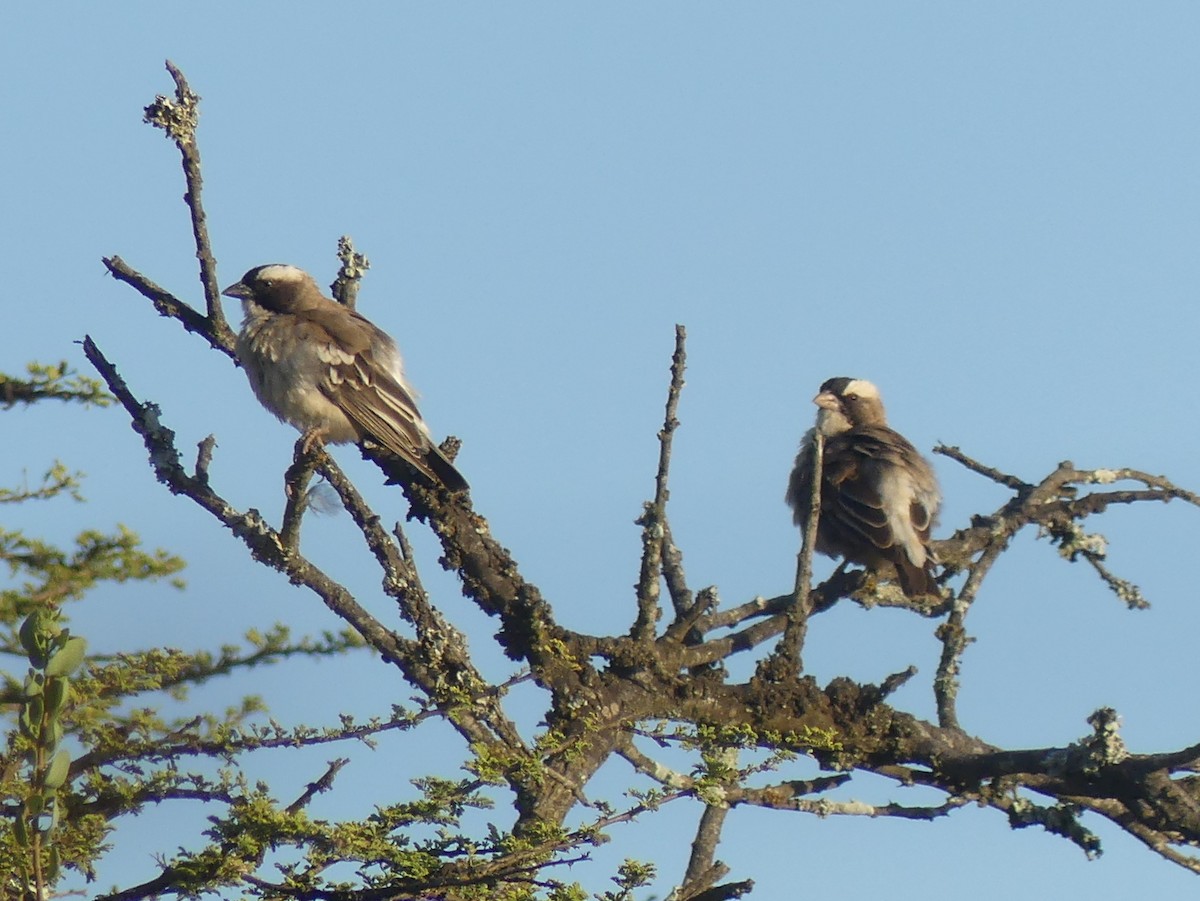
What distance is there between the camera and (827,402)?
9.32 meters

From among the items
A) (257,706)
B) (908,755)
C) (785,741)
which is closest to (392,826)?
(785,741)

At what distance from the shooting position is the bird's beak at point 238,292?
8539 mm

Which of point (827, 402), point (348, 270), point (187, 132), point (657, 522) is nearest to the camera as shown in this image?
point (657, 522)

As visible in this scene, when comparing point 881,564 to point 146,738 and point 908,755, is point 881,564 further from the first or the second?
point 146,738

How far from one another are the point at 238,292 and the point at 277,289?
0.42 meters

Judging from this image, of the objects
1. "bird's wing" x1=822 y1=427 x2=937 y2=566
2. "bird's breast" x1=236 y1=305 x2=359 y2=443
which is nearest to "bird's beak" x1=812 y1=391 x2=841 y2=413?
"bird's wing" x1=822 y1=427 x2=937 y2=566

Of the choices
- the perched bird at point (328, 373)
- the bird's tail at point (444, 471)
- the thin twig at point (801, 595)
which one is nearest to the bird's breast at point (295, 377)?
the perched bird at point (328, 373)

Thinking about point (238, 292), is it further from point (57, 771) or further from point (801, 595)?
point (57, 771)

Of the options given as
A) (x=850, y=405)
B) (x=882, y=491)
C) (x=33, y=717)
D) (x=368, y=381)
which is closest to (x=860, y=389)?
(x=850, y=405)

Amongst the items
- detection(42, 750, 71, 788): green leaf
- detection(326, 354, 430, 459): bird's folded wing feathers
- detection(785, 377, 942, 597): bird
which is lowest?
detection(42, 750, 71, 788): green leaf

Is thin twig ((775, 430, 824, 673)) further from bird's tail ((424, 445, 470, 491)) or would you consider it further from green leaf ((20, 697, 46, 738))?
green leaf ((20, 697, 46, 738))

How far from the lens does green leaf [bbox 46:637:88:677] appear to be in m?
2.60

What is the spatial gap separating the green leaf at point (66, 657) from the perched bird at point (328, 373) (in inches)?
162

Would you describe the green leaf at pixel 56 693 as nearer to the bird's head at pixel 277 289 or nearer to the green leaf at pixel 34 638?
the green leaf at pixel 34 638
